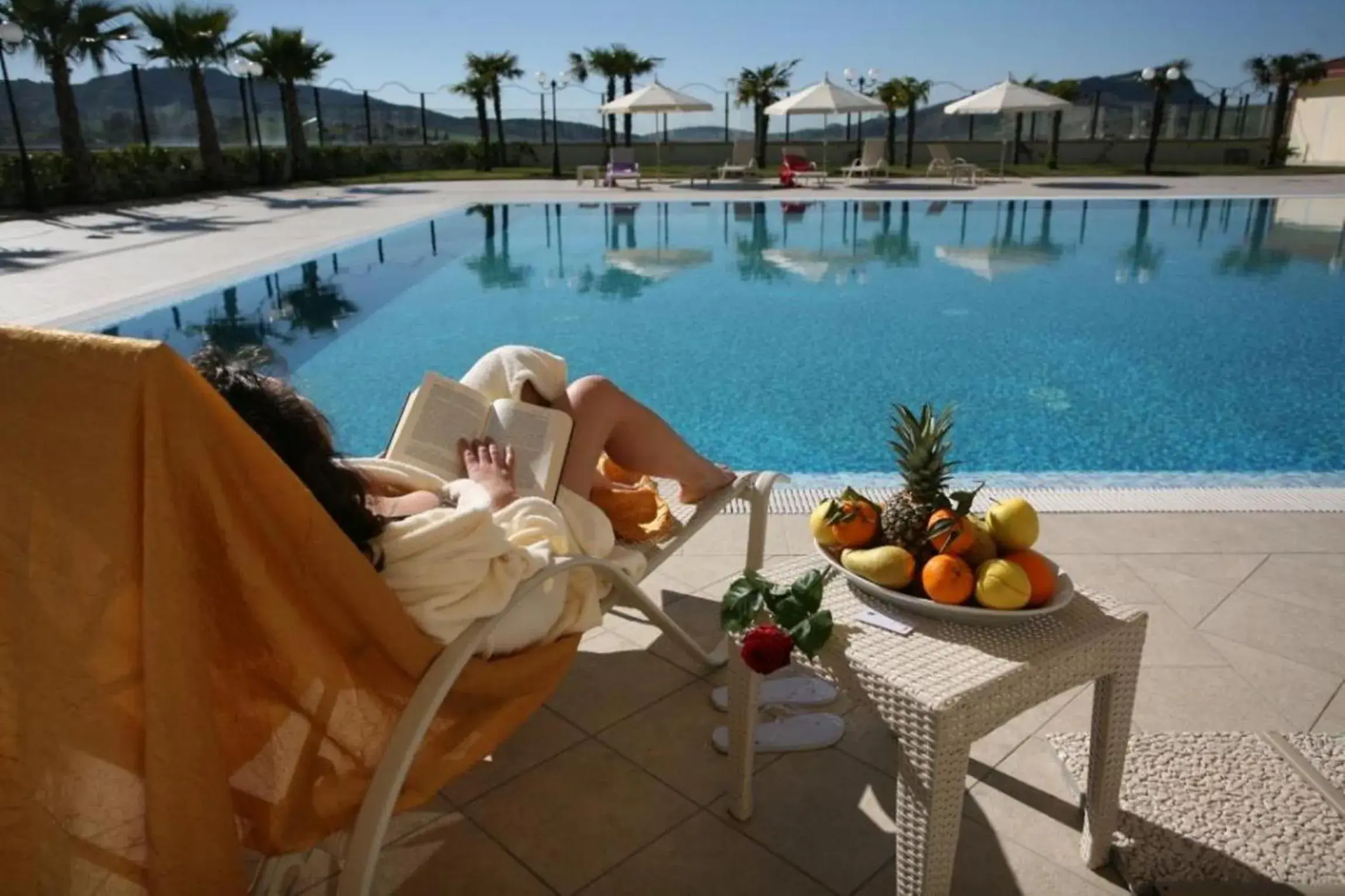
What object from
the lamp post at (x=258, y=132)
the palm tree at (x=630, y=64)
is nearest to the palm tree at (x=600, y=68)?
the palm tree at (x=630, y=64)

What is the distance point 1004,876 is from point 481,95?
97.1 ft

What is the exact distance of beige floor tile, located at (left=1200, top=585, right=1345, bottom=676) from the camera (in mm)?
2432

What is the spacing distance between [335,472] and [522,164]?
30.0 m

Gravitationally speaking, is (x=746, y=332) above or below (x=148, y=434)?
below

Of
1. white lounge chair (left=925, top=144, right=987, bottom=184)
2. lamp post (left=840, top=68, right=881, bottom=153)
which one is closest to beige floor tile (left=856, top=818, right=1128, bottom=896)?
white lounge chair (left=925, top=144, right=987, bottom=184)

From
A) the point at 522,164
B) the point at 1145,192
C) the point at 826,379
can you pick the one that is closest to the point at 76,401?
the point at 826,379

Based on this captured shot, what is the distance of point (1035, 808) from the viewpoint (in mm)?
1878

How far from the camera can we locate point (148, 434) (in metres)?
1.04

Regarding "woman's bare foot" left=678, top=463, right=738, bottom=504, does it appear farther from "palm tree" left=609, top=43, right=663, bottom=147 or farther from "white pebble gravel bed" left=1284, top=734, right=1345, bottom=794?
"palm tree" left=609, top=43, right=663, bottom=147

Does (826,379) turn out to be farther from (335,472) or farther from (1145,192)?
(1145,192)

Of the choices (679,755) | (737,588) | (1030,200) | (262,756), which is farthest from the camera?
(1030,200)

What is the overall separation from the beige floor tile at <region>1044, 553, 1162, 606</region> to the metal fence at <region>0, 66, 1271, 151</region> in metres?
21.6

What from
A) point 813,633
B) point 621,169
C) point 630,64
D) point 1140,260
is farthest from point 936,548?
point 630,64

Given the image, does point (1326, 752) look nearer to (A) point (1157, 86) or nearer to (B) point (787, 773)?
(B) point (787, 773)
